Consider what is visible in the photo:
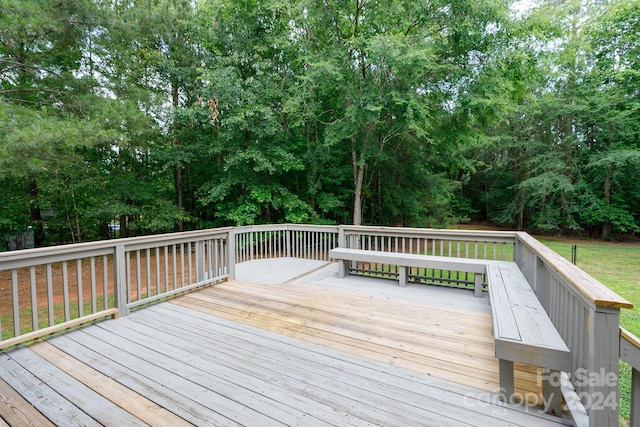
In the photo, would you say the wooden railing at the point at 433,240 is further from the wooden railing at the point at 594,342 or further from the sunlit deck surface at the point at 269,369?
the wooden railing at the point at 594,342

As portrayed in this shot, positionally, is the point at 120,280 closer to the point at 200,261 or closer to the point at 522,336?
the point at 200,261

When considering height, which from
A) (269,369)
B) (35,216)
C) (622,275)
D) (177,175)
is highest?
(177,175)

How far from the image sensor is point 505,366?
1.88 metres

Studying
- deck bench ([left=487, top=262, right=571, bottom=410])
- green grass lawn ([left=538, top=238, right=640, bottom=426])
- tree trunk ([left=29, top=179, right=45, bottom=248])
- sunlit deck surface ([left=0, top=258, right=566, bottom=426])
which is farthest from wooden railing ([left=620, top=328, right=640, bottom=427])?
tree trunk ([left=29, top=179, right=45, bottom=248])

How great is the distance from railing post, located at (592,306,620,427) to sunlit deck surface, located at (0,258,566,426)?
0.38 m

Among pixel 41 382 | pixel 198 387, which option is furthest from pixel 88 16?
pixel 198 387

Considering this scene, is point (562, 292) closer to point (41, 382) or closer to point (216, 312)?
point (216, 312)

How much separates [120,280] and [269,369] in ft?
6.50

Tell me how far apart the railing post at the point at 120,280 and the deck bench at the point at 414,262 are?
281 cm

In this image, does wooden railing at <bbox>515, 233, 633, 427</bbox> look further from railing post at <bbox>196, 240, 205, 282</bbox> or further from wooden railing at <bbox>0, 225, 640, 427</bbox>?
railing post at <bbox>196, 240, 205, 282</bbox>

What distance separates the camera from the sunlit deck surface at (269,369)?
5.67 feet

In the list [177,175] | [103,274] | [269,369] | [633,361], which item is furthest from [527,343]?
[177,175]

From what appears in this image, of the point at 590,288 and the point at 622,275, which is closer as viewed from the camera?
the point at 590,288

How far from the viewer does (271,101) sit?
9.02 m
